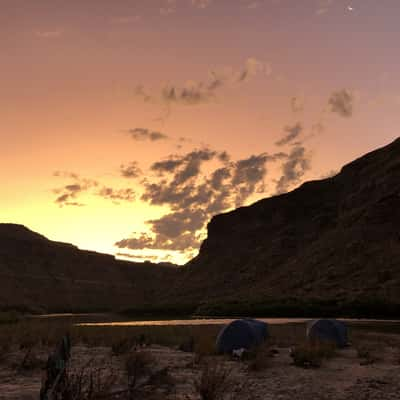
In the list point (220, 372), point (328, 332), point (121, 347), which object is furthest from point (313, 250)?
point (220, 372)

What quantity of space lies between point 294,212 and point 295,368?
3827 inches

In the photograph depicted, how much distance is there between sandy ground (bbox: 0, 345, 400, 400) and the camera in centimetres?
1122

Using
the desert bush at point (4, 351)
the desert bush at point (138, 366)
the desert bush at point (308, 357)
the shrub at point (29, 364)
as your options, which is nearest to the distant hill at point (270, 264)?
the desert bush at point (308, 357)

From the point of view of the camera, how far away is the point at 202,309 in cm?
7519

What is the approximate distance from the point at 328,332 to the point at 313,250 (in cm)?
6140

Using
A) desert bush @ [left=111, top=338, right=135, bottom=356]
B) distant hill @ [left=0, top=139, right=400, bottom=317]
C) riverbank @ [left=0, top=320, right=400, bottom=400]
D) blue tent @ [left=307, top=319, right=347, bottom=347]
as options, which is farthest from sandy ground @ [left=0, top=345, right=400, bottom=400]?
distant hill @ [left=0, top=139, right=400, bottom=317]

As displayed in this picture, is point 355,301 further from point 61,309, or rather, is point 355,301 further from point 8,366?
point 61,309

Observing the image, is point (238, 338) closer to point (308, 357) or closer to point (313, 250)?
point (308, 357)

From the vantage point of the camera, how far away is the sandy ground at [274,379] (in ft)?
36.8


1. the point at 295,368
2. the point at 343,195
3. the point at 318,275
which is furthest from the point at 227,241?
the point at 295,368

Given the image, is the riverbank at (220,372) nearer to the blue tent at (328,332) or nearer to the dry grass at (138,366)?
the dry grass at (138,366)

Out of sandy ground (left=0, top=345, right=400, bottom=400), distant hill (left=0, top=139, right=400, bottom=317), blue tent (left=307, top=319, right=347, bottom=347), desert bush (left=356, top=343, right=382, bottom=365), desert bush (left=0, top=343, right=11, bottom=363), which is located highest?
distant hill (left=0, top=139, right=400, bottom=317)

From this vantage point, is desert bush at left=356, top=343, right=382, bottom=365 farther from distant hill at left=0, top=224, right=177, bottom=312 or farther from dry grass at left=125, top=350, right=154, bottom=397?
distant hill at left=0, top=224, right=177, bottom=312

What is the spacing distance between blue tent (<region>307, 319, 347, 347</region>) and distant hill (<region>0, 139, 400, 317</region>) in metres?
30.7
